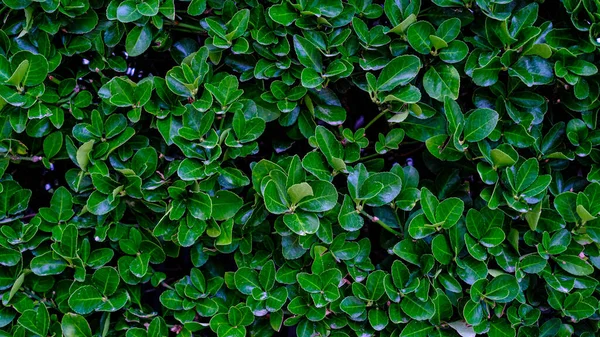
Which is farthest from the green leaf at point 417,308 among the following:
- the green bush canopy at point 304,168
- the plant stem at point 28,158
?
the plant stem at point 28,158

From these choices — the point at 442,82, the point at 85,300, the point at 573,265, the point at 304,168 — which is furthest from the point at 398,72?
the point at 85,300

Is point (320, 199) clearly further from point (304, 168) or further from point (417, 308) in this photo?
point (417, 308)

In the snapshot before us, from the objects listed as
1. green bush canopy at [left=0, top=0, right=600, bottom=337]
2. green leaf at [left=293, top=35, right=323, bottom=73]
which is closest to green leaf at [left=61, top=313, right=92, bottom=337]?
green bush canopy at [left=0, top=0, right=600, bottom=337]

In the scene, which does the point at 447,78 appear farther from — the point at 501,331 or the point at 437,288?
the point at 501,331

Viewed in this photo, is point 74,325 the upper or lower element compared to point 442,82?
lower

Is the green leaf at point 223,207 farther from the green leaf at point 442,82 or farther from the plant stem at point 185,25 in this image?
the green leaf at point 442,82

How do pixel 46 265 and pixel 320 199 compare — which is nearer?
pixel 320 199

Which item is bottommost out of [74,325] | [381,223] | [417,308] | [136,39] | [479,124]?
[74,325]

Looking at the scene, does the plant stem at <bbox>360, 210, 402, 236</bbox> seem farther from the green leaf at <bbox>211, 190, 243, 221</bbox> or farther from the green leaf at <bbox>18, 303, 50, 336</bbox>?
the green leaf at <bbox>18, 303, 50, 336</bbox>

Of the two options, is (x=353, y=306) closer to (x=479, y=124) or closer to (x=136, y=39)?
(x=479, y=124)
